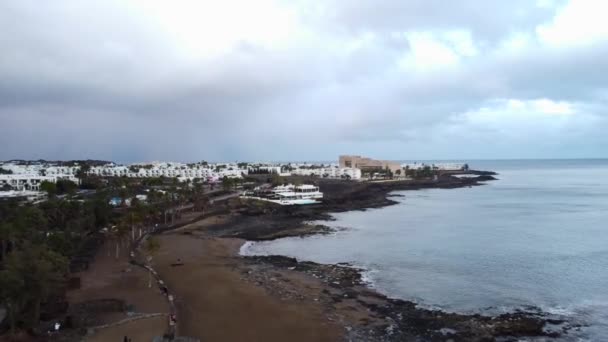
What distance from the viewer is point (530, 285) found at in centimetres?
2739

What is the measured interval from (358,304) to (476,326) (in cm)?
544

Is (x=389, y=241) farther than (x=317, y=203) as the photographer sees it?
No

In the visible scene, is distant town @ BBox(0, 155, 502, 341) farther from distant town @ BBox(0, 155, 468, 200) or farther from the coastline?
distant town @ BBox(0, 155, 468, 200)

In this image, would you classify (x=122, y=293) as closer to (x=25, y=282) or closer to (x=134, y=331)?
(x=134, y=331)

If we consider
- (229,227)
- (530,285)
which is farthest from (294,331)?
(229,227)

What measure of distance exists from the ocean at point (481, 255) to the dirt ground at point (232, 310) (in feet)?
20.9

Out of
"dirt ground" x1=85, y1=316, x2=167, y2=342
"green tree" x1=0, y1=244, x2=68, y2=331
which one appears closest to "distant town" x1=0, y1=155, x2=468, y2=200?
"dirt ground" x1=85, y1=316, x2=167, y2=342

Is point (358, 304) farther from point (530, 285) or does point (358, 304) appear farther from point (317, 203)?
point (317, 203)

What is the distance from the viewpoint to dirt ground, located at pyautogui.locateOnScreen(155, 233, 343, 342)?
18625 mm

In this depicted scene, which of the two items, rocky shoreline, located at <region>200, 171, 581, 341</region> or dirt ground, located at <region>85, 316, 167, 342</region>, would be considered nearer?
dirt ground, located at <region>85, 316, 167, 342</region>

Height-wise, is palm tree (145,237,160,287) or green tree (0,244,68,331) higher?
green tree (0,244,68,331)

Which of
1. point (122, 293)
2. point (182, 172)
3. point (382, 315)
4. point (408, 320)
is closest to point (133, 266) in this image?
point (122, 293)

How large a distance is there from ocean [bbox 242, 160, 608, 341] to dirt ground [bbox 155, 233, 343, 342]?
6.36m

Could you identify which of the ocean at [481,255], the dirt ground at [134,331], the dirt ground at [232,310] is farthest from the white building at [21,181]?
the dirt ground at [134,331]
